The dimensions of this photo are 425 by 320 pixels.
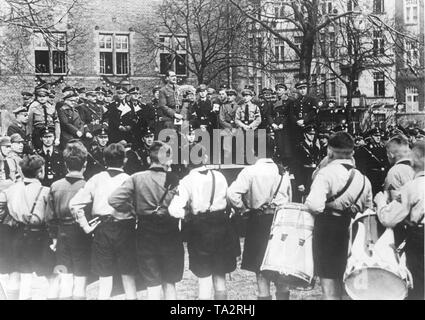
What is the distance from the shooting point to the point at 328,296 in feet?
19.0

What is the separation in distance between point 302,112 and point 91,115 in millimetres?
4329

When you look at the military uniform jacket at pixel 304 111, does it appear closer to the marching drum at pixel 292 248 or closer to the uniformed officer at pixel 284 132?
the uniformed officer at pixel 284 132

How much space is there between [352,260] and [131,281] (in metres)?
2.28

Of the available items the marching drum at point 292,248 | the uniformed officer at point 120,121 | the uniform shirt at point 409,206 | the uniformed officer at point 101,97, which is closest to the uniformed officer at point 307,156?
the uniformed officer at point 120,121

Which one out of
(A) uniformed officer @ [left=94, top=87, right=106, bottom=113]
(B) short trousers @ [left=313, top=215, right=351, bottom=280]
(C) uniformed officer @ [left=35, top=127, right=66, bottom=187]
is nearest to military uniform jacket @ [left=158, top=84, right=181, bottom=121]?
(A) uniformed officer @ [left=94, top=87, right=106, bottom=113]

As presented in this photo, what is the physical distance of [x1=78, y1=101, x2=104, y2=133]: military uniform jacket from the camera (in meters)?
11.2

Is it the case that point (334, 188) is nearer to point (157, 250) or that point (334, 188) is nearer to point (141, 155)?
point (157, 250)

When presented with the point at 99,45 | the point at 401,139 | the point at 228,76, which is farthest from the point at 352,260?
the point at 228,76

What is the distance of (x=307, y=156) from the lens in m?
10.4


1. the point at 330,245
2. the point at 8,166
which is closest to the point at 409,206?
the point at 330,245

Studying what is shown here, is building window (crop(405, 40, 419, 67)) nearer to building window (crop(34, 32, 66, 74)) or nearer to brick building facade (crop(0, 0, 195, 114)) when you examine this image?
brick building facade (crop(0, 0, 195, 114))

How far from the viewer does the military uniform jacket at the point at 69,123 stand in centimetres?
1039
